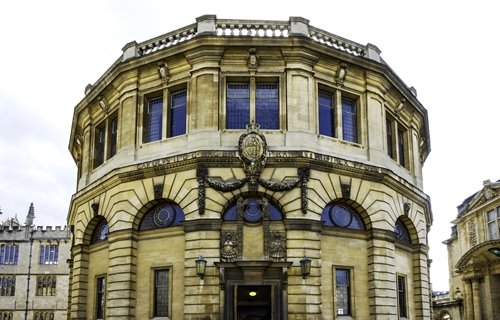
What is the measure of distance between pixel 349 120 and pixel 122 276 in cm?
1299

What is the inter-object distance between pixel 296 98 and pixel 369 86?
4.56m

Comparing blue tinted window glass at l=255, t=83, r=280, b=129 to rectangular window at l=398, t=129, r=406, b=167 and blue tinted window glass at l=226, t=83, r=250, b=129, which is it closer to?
blue tinted window glass at l=226, t=83, r=250, b=129

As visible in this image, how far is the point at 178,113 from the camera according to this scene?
3122cm

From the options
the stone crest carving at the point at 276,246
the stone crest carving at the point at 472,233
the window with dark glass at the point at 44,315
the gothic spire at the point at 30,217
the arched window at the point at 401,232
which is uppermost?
the gothic spire at the point at 30,217

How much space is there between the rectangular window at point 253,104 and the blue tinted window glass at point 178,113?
2.27m

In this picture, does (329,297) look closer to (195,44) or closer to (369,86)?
(369,86)

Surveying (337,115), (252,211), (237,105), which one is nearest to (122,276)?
(252,211)

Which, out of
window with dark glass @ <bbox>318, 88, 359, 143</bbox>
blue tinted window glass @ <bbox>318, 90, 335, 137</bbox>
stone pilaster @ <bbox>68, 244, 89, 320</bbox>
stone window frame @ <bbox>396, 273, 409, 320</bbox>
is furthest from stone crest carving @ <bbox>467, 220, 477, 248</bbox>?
stone pilaster @ <bbox>68, 244, 89, 320</bbox>

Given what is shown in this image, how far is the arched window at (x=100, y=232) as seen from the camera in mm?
33028

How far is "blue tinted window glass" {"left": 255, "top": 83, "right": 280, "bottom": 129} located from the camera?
98.1ft

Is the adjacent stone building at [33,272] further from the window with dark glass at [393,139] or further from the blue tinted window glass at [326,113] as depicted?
the blue tinted window glass at [326,113]

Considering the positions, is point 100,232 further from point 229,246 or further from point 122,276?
point 229,246

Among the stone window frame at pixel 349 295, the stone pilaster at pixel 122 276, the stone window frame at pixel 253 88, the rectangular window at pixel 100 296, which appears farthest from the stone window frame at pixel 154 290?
the stone window frame at pixel 349 295

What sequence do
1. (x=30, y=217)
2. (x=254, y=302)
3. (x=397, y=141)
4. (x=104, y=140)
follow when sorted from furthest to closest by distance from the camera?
(x=30, y=217) → (x=104, y=140) → (x=397, y=141) → (x=254, y=302)
